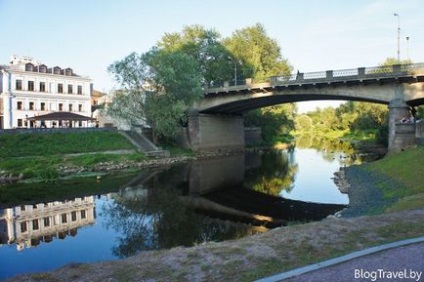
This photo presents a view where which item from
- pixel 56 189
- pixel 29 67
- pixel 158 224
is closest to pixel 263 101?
pixel 56 189

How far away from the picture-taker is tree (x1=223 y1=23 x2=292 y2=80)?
68.9 meters

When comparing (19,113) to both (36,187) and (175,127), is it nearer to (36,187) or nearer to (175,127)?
(175,127)

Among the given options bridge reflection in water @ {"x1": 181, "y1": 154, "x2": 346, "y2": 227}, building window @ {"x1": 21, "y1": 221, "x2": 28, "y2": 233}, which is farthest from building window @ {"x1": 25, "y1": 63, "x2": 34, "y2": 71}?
building window @ {"x1": 21, "y1": 221, "x2": 28, "y2": 233}

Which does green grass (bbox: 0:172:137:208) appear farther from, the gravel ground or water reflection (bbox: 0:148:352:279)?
the gravel ground

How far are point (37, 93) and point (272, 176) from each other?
143 ft

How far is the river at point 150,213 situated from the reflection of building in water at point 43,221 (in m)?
0.04

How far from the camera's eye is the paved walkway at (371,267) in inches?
321

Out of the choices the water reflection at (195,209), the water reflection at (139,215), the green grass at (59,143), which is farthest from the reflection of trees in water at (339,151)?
the green grass at (59,143)

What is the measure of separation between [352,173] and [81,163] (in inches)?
996

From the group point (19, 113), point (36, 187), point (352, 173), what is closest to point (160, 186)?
point (36, 187)

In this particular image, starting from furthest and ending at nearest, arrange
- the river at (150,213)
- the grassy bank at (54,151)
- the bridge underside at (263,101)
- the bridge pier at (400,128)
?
the bridge underside at (263,101) → the bridge pier at (400,128) → the grassy bank at (54,151) → the river at (150,213)

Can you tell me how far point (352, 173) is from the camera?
31.8 meters

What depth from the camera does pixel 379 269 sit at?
855 cm

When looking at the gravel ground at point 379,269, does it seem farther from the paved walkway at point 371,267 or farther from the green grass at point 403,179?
the green grass at point 403,179
